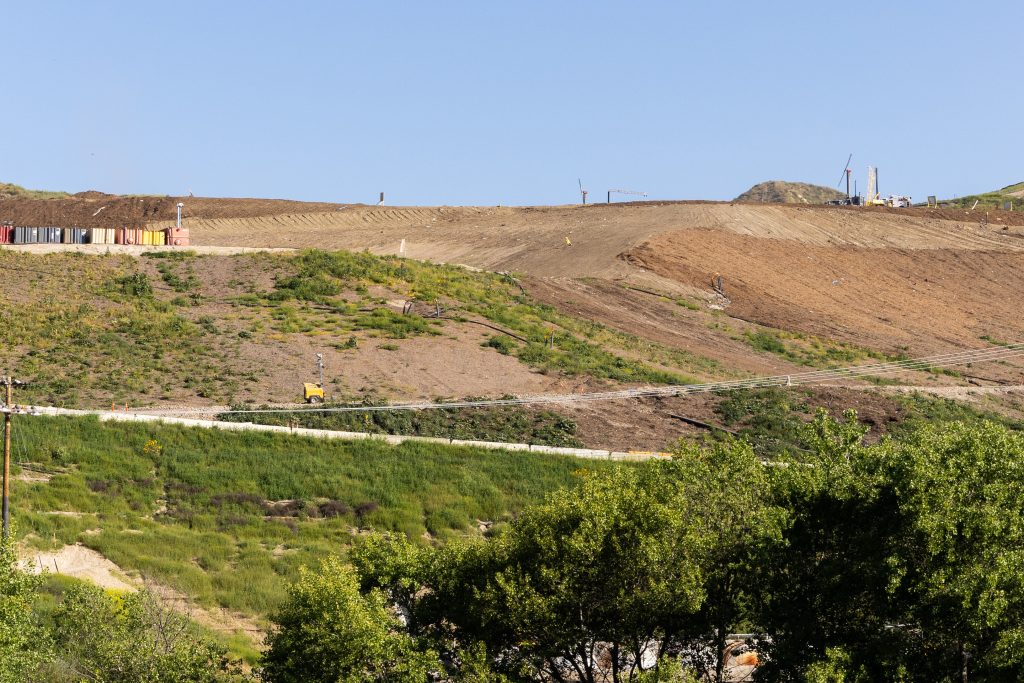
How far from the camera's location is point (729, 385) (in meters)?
59.0

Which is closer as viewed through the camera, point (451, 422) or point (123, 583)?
point (123, 583)

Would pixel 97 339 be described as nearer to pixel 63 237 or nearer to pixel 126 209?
pixel 63 237

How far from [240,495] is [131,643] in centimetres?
1549

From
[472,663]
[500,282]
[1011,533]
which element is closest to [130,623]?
[472,663]

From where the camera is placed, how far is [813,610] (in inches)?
997

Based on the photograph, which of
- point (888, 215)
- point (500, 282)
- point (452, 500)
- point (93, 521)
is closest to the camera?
point (93, 521)

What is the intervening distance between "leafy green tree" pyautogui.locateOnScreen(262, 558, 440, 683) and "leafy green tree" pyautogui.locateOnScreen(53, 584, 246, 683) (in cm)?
123

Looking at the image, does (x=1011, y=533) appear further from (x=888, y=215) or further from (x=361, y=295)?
(x=888, y=215)

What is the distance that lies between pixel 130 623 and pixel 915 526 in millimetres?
14365

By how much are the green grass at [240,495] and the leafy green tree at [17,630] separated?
29.0ft

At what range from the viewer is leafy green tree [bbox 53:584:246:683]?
81.0 feet

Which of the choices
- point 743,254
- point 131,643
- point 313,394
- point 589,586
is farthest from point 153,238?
point 589,586

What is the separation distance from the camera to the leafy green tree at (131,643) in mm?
24703

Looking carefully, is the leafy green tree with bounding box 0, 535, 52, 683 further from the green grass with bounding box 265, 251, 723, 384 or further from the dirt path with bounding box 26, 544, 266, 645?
the green grass with bounding box 265, 251, 723, 384
